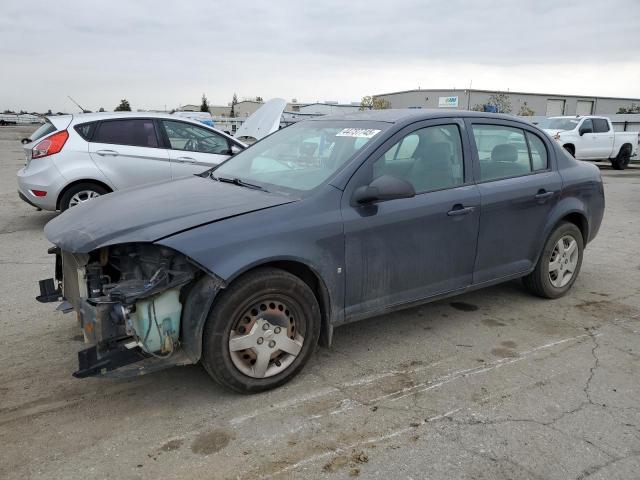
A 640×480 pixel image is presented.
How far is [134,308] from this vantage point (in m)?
2.86

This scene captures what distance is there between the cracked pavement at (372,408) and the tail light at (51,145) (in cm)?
334

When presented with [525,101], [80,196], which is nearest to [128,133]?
[80,196]

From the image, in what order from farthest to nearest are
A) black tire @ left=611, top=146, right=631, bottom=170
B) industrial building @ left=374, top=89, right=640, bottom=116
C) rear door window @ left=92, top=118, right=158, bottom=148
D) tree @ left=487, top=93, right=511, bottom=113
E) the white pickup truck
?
industrial building @ left=374, top=89, right=640, bottom=116 < tree @ left=487, top=93, right=511, bottom=113 < black tire @ left=611, top=146, right=631, bottom=170 < the white pickup truck < rear door window @ left=92, top=118, right=158, bottom=148

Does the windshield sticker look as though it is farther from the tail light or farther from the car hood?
the tail light

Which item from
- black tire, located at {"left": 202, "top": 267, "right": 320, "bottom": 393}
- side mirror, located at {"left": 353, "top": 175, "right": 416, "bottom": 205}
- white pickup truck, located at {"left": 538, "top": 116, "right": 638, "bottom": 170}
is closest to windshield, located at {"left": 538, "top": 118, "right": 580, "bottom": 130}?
white pickup truck, located at {"left": 538, "top": 116, "right": 638, "bottom": 170}

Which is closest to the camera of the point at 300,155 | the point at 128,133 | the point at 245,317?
the point at 245,317

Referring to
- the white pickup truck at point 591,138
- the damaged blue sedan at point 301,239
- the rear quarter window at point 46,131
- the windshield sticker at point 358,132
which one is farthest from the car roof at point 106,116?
A: the white pickup truck at point 591,138

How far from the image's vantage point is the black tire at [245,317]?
2.95 metres

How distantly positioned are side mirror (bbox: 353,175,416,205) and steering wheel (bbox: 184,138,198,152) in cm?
516

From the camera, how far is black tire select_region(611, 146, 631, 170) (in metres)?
20.0

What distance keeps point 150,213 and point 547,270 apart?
353cm

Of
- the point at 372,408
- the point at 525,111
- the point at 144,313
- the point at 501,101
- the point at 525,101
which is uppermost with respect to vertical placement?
the point at 525,101

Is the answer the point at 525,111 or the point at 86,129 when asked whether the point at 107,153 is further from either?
the point at 525,111

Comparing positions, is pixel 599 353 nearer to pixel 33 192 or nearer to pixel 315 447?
pixel 315 447
